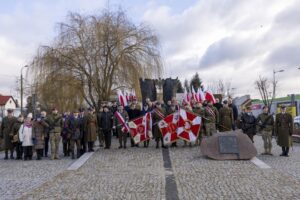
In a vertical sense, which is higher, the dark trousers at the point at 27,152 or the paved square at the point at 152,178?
the dark trousers at the point at 27,152

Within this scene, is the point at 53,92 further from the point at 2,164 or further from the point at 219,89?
the point at 219,89

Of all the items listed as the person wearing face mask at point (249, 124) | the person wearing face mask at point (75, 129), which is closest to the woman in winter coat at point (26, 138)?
the person wearing face mask at point (75, 129)

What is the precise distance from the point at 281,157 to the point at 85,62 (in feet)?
47.6

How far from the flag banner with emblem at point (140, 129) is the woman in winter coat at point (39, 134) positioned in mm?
3262

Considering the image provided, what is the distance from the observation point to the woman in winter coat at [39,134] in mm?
15664

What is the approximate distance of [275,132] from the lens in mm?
15469

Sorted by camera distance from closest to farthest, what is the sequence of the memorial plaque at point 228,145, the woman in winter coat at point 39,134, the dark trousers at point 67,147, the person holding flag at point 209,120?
the memorial plaque at point 228,145
the woman in winter coat at point 39,134
the dark trousers at point 67,147
the person holding flag at point 209,120

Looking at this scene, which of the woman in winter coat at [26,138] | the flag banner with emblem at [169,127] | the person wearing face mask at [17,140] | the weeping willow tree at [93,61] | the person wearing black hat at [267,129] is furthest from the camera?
the weeping willow tree at [93,61]

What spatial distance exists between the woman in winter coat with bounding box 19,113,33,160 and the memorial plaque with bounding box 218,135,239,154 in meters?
6.57

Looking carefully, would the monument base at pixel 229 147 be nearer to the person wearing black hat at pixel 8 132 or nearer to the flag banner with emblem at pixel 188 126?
the flag banner with emblem at pixel 188 126

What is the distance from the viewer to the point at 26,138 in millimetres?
15766

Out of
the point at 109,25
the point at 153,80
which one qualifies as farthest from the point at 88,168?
the point at 109,25

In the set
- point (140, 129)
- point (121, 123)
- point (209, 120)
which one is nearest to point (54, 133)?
point (121, 123)

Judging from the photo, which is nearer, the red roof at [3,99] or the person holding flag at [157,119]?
the person holding flag at [157,119]
